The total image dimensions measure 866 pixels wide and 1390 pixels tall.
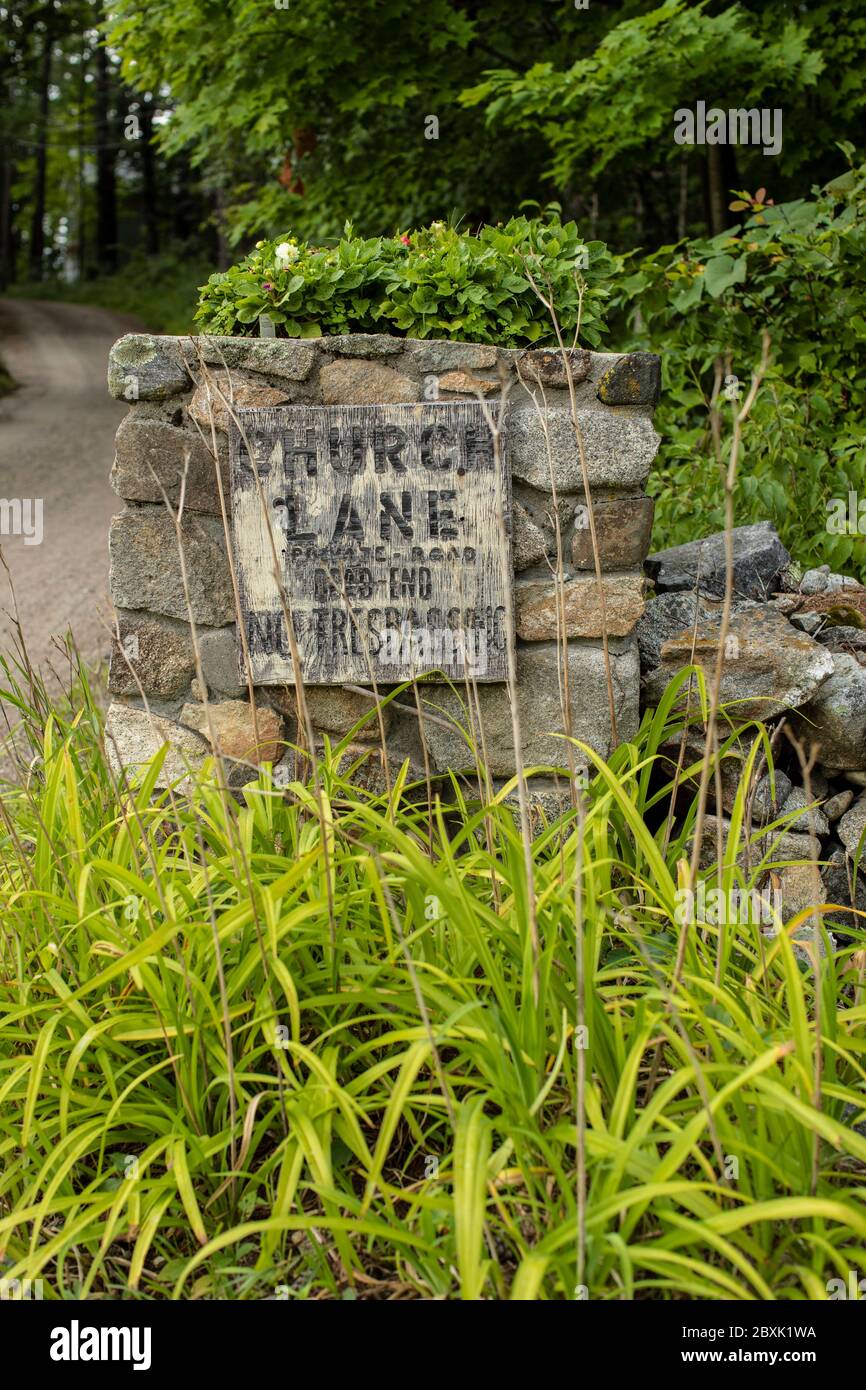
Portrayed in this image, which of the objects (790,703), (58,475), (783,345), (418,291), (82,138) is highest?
(82,138)

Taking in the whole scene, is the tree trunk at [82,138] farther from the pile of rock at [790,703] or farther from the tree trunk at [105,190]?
the pile of rock at [790,703]

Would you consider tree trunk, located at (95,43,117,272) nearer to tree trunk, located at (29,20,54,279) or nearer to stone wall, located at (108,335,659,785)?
tree trunk, located at (29,20,54,279)

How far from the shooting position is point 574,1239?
160 centimetres

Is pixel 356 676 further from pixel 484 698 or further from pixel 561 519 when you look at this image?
pixel 561 519

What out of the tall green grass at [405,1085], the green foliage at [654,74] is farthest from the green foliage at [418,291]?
the green foliage at [654,74]

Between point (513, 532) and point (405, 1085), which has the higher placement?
point (513, 532)

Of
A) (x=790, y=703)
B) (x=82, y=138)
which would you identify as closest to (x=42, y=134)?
(x=82, y=138)

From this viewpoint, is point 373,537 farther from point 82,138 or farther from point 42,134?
point 82,138

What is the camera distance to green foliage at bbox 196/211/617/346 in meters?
3.10

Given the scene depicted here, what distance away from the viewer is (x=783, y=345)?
4594 mm

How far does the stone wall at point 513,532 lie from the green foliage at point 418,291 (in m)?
0.13

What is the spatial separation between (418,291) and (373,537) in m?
0.69

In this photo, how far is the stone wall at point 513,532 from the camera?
3.04m
